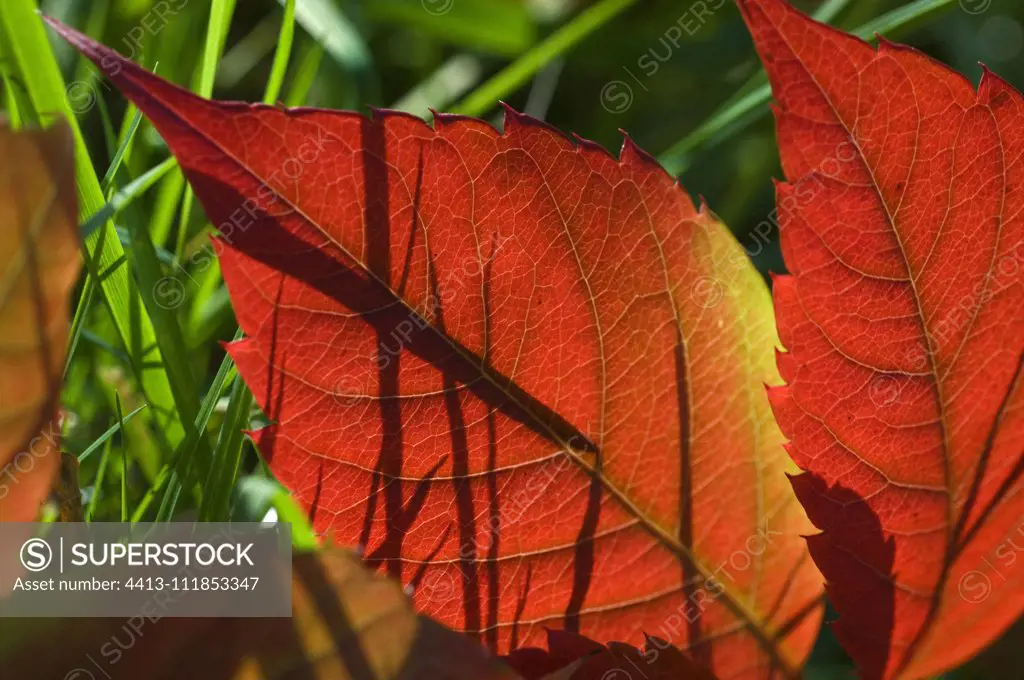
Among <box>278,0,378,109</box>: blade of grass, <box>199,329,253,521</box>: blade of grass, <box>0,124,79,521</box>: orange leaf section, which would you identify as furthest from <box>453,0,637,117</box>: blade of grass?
<box>0,124,79,521</box>: orange leaf section

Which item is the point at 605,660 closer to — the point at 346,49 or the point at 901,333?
the point at 901,333

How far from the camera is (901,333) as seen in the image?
0.52 m

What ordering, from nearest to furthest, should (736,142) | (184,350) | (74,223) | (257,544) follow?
1. (74,223)
2. (257,544)
3. (184,350)
4. (736,142)

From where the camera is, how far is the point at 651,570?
0.54m

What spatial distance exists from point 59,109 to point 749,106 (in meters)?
0.67

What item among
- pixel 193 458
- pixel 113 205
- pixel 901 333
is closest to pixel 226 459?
pixel 193 458

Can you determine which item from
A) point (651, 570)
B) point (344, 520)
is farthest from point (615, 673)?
point (344, 520)

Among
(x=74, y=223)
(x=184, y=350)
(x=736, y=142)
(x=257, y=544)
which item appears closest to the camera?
(x=74, y=223)

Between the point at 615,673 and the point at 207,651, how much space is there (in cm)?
22

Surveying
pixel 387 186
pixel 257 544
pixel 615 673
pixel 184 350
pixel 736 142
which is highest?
pixel 736 142

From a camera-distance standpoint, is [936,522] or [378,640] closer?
[378,640]

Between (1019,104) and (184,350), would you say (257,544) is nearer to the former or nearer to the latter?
(184,350)

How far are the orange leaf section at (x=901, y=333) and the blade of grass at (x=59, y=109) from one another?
50 cm

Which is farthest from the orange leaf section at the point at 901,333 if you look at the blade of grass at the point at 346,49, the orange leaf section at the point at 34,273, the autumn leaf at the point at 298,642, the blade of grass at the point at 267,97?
the blade of grass at the point at 346,49
